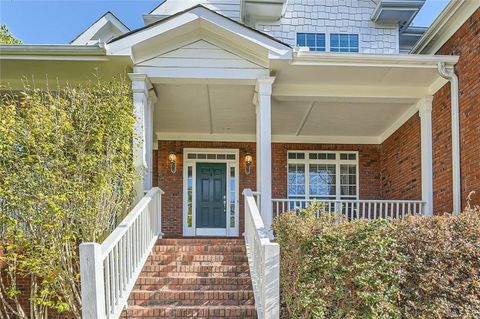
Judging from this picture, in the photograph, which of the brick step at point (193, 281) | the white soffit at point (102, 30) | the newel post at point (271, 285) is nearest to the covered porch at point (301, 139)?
the brick step at point (193, 281)

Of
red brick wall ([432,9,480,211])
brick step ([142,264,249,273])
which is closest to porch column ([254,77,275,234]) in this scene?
brick step ([142,264,249,273])

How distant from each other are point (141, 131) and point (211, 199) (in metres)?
4.22

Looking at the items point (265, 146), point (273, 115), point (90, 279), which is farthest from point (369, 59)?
point (90, 279)

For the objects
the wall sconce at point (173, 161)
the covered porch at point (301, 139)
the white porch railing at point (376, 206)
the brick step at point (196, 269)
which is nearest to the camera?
the brick step at point (196, 269)

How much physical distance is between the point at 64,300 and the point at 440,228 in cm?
500

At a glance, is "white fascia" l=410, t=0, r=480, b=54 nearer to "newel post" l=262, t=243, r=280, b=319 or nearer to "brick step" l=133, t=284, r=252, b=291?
"newel post" l=262, t=243, r=280, b=319

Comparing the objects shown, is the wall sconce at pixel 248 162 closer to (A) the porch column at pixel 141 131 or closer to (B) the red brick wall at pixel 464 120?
(A) the porch column at pixel 141 131

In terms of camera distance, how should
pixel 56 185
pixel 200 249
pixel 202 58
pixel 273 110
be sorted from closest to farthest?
pixel 56 185
pixel 200 249
pixel 202 58
pixel 273 110

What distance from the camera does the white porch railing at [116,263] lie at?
4121 mm

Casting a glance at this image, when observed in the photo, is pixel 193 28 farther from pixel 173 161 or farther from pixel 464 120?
pixel 464 120

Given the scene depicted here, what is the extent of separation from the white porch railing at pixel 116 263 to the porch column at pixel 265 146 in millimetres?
1793

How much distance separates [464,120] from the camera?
669cm

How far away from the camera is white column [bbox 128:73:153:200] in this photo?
680 centimetres

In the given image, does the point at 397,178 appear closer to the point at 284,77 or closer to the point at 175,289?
the point at 284,77
